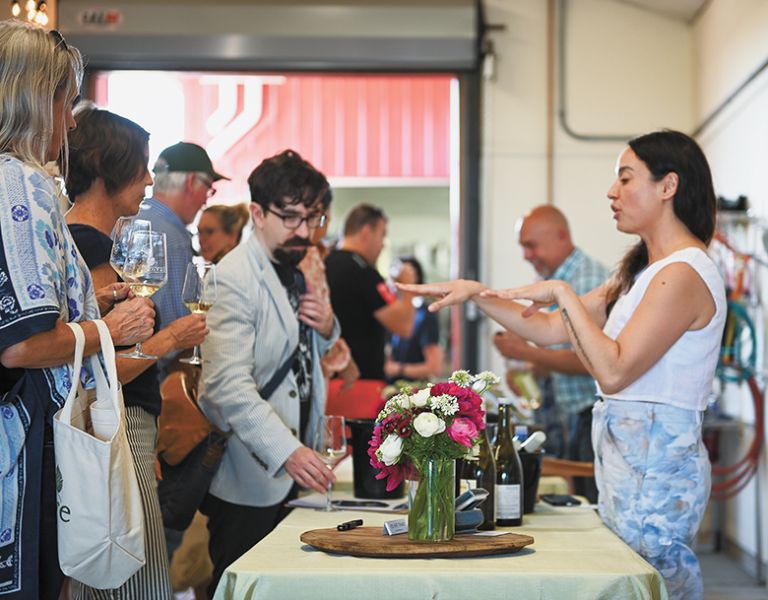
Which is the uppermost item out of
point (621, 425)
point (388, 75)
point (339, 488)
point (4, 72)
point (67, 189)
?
point (388, 75)

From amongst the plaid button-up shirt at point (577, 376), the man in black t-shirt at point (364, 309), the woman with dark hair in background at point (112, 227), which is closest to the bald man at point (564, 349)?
the plaid button-up shirt at point (577, 376)

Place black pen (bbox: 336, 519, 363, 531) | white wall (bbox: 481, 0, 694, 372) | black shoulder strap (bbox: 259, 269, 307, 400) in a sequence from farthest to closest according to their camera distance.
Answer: white wall (bbox: 481, 0, 694, 372)
black shoulder strap (bbox: 259, 269, 307, 400)
black pen (bbox: 336, 519, 363, 531)

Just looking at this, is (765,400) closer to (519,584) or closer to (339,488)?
(339,488)

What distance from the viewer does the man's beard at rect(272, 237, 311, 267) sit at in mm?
2930

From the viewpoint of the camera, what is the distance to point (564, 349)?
14.3 feet

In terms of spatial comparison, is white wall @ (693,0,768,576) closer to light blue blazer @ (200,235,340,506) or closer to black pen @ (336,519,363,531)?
light blue blazer @ (200,235,340,506)

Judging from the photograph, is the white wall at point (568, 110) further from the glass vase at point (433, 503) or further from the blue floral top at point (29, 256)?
the blue floral top at point (29, 256)

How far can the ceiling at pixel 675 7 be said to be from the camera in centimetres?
597

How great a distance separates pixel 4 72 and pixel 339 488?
1.50m

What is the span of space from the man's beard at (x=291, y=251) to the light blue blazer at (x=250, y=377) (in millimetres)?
51

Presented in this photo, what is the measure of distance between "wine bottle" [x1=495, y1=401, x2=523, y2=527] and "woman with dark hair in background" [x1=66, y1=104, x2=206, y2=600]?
2.38 feet

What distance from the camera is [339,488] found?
2.97 meters

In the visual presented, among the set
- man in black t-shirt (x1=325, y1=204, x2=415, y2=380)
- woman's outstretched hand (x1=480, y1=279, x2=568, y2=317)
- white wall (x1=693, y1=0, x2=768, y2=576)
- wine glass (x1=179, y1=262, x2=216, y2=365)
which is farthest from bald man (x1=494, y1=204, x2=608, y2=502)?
wine glass (x1=179, y1=262, x2=216, y2=365)

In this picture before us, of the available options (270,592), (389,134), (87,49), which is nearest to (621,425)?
(270,592)
